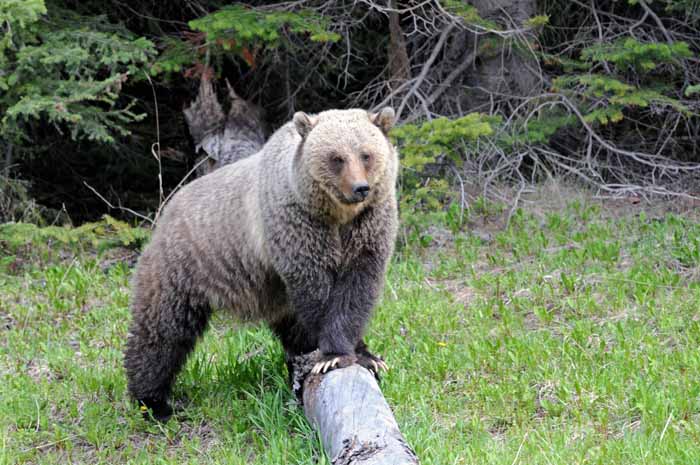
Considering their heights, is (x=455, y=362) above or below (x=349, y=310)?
below

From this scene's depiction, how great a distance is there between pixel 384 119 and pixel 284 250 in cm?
98

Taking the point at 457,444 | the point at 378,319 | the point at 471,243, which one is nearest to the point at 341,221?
the point at 457,444

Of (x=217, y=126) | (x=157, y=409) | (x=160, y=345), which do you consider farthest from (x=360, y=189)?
(x=217, y=126)

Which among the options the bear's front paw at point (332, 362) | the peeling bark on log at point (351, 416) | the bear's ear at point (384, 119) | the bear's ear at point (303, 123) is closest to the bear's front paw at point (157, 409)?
the peeling bark on log at point (351, 416)

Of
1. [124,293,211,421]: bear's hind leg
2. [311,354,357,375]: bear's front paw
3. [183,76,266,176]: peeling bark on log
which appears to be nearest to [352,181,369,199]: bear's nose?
[311,354,357,375]: bear's front paw

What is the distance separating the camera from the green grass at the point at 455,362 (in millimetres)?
5219

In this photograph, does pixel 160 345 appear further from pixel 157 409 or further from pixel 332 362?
pixel 332 362

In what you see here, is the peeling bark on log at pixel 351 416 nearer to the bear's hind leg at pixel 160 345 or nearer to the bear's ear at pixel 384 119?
the bear's hind leg at pixel 160 345

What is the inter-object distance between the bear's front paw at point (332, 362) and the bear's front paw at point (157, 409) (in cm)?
136

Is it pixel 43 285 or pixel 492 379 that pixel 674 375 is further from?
pixel 43 285

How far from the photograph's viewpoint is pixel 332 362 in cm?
531

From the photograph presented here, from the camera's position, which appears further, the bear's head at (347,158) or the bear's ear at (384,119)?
the bear's ear at (384,119)

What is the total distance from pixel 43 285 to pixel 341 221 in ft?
13.9

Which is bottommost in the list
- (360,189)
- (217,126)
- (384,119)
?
(217,126)
